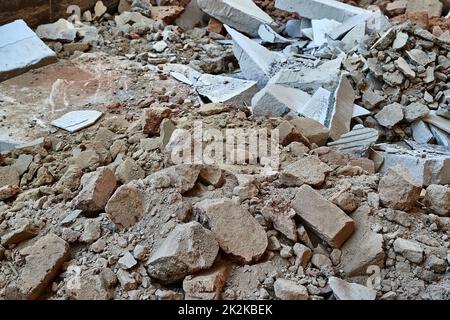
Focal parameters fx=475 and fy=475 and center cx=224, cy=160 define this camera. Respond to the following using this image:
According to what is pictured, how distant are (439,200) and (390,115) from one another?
1.91 m

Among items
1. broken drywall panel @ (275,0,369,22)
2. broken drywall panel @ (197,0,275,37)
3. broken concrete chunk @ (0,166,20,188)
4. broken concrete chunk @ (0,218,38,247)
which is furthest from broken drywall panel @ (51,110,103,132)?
broken drywall panel @ (275,0,369,22)

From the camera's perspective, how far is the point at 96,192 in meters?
2.38

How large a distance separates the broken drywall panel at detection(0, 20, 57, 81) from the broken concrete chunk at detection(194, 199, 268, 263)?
3244 mm

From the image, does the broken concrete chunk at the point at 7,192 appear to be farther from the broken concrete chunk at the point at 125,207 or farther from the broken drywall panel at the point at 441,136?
the broken drywall panel at the point at 441,136

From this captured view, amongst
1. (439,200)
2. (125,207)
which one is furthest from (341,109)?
(125,207)

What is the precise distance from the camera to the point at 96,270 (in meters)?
2.03

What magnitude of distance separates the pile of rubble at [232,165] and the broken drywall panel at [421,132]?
1cm

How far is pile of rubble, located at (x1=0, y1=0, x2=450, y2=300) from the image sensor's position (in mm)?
2010

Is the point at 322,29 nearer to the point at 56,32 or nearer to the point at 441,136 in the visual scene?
the point at 441,136

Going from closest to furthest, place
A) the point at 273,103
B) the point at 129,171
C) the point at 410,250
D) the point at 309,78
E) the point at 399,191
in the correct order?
the point at 410,250
the point at 399,191
the point at 129,171
the point at 273,103
the point at 309,78

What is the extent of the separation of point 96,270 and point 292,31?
475 cm

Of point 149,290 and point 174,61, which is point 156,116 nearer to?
point 149,290
